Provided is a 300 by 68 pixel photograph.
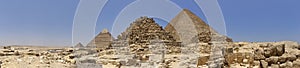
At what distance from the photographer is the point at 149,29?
17.2 metres

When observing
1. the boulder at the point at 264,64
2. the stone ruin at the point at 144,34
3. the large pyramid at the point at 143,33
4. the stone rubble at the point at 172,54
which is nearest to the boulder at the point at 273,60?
the stone rubble at the point at 172,54

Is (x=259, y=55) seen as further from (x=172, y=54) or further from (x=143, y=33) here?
(x=143, y=33)

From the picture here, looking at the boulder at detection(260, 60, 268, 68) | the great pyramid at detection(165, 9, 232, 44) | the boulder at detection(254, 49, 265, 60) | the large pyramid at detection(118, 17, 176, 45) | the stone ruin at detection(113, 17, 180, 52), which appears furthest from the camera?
the great pyramid at detection(165, 9, 232, 44)

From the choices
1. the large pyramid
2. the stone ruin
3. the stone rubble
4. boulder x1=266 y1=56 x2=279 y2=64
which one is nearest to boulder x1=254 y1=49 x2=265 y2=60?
the stone rubble

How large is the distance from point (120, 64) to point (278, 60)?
4.98m

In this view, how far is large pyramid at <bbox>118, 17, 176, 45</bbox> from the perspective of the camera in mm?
16812

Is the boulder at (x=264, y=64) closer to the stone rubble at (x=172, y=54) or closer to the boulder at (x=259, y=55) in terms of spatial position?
the stone rubble at (x=172, y=54)

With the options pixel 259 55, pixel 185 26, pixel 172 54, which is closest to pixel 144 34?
pixel 172 54

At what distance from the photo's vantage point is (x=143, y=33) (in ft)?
55.7

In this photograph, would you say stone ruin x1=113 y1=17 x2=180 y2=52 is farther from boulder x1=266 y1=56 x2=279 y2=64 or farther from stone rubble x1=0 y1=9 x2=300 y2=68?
boulder x1=266 y1=56 x2=279 y2=64

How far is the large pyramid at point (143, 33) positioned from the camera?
662 inches

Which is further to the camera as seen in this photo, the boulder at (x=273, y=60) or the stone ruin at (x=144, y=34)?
the stone ruin at (x=144, y=34)

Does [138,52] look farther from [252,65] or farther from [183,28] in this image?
[252,65]

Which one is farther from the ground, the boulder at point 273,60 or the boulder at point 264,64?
the boulder at point 273,60
